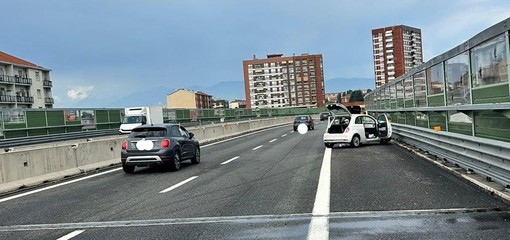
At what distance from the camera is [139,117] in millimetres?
36625

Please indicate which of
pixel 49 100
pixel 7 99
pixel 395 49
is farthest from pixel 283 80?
pixel 7 99

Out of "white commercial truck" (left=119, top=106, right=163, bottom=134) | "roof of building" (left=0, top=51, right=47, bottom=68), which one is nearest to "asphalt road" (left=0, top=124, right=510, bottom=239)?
"white commercial truck" (left=119, top=106, right=163, bottom=134)

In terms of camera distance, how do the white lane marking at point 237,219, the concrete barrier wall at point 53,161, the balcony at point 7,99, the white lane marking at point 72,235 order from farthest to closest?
1. the balcony at point 7,99
2. the concrete barrier wall at point 53,161
3. the white lane marking at point 237,219
4. the white lane marking at point 72,235

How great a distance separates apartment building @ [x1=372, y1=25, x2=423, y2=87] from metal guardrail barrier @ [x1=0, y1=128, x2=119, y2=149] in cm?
4181

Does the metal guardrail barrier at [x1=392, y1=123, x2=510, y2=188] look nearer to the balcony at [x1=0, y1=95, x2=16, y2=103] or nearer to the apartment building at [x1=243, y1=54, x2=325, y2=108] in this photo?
the balcony at [x1=0, y1=95, x2=16, y2=103]

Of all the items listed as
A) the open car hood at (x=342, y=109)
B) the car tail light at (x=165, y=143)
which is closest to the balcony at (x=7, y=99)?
the open car hood at (x=342, y=109)

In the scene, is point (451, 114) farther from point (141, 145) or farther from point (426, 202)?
point (141, 145)

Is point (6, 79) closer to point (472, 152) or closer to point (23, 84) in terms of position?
point (23, 84)

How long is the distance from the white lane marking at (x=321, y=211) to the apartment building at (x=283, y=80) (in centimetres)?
15411

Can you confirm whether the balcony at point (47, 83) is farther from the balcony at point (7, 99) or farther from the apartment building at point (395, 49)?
the apartment building at point (395, 49)

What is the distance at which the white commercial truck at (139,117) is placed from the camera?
118 ft

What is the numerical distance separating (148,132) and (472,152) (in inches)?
343

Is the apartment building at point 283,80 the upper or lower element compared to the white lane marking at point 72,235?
upper

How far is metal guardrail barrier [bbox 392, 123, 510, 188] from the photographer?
25.6 feet
